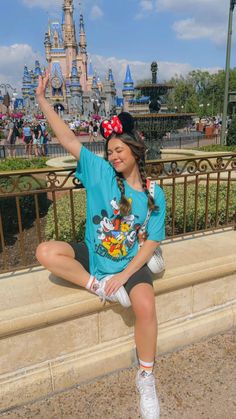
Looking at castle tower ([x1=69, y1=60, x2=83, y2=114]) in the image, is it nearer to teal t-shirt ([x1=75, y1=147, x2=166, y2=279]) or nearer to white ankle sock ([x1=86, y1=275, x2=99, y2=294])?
teal t-shirt ([x1=75, y1=147, x2=166, y2=279])

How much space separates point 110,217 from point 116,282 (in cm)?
45

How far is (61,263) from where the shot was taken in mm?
2348

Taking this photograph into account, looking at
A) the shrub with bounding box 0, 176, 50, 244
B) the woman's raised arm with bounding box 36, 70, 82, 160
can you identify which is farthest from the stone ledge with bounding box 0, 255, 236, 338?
the shrub with bounding box 0, 176, 50, 244

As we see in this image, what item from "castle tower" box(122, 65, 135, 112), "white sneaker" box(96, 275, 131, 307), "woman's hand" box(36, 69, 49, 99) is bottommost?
"white sneaker" box(96, 275, 131, 307)

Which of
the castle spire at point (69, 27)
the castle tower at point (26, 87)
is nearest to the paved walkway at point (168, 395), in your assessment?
the castle tower at point (26, 87)

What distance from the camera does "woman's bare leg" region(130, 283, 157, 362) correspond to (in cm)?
220

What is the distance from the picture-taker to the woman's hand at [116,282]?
2234 millimetres

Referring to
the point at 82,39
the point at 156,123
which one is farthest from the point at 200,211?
the point at 82,39

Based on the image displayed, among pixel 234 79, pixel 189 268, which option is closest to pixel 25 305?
pixel 189 268

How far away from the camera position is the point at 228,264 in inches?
114

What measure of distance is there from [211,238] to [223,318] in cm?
82

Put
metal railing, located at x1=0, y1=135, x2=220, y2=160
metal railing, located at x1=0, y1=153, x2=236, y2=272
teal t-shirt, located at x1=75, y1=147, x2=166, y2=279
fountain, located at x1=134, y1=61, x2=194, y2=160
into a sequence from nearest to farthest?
teal t-shirt, located at x1=75, y1=147, x2=166, y2=279
metal railing, located at x1=0, y1=153, x2=236, y2=272
fountain, located at x1=134, y1=61, x2=194, y2=160
metal railing, located at x1=0, y1=135, x2=220, y2=160

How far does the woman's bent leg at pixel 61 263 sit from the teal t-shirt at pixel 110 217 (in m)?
0.14

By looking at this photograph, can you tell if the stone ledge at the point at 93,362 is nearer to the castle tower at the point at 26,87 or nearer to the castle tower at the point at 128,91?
the castle tower at the point at 128,91
